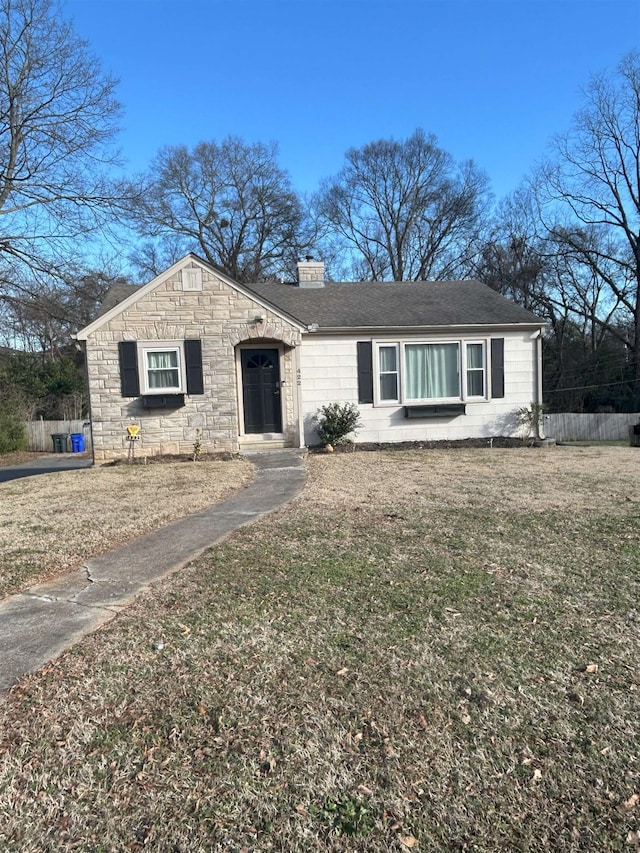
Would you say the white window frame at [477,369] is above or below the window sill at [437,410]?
above

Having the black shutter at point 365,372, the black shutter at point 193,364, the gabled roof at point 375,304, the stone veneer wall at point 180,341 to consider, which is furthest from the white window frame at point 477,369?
the black shutter at point 193,364

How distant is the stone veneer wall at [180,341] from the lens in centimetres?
1139

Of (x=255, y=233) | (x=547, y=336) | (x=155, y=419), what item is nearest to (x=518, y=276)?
(x=547, y=336)

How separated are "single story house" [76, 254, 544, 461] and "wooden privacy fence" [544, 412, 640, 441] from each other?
7.00 metres

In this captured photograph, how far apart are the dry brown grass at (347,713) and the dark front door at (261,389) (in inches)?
311

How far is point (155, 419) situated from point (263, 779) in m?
10.2

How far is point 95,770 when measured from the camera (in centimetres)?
218

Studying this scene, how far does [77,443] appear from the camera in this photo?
19.3 m

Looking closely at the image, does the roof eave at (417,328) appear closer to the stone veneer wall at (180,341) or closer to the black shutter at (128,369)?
the stone veneer wall at (180,341)

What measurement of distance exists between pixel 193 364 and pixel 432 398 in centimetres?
580

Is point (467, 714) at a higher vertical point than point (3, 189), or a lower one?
lower

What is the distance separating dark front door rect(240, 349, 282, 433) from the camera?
41.0ft

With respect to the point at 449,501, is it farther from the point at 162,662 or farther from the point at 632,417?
the point at 632,417

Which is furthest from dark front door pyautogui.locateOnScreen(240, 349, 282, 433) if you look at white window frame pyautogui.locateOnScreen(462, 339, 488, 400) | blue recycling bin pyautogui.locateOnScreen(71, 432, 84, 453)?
blue recycling bin pyautogui.locateOnScreen(71, 432, 84, 453)
